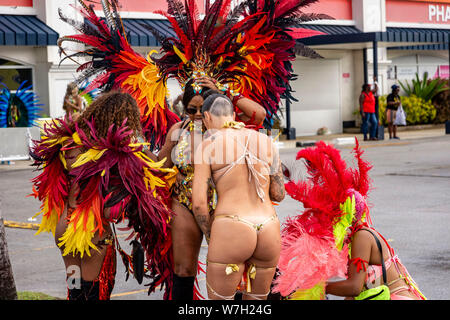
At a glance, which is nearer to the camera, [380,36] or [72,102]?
[72,102]

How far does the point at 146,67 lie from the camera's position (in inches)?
217

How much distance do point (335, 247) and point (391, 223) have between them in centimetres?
494

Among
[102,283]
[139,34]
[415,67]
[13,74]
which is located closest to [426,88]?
[415,67]

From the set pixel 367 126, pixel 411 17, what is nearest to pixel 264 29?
pixel 367 126

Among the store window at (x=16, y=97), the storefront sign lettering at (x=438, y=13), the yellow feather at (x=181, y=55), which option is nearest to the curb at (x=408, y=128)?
the storefront sign lettering at (x=438, y=13)

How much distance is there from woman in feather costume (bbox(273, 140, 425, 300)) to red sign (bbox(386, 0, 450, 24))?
2434 centimetres

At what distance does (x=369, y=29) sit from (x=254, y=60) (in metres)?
22.6

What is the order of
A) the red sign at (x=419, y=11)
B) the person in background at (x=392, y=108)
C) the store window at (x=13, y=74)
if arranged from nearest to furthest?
the store window at (x=13, y=74)
the person in background at (x=392, y=108)
the red sign at (x=419, y=11)

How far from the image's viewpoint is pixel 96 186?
14.9 ft

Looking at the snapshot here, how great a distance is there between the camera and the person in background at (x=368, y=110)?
2294 centimetres

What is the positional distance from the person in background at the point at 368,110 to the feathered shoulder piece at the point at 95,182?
1888cm

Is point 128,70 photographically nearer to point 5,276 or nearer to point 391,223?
point 5,276

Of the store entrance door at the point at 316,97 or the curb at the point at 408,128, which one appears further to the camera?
the curb at the point at 408,128

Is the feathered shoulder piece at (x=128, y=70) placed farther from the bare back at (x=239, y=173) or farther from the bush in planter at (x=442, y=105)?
the bush in planter at (x=442, y=105)
